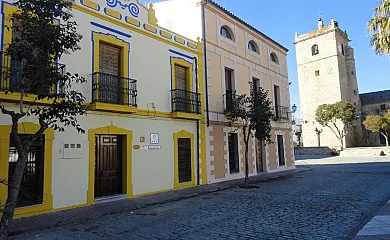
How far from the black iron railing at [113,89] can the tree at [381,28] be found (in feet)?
30.9

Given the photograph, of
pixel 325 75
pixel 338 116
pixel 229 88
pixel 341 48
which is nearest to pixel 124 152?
pixel 229 88

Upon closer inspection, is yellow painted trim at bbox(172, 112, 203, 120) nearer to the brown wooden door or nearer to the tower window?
the brown wooden door

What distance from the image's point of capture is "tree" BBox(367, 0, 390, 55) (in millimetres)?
10891

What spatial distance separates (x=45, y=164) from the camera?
7.52 metres

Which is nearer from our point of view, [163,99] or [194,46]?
[163,99]

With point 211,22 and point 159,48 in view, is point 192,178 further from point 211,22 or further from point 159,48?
point 211,22

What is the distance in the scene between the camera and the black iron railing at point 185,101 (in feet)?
37.1

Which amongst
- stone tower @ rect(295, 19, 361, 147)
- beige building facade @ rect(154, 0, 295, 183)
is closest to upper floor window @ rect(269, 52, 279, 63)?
beige building facade @ rect(154, 0, 295, 183)

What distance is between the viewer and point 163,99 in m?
10.9

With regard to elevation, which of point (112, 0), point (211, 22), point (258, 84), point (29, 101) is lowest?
point (29, 101)

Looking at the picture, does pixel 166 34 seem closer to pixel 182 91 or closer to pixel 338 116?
pixel 182 91

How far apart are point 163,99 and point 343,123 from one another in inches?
1281

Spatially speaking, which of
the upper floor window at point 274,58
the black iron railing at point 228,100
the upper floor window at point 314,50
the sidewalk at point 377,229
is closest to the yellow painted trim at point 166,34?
the black iron railing at point 228,100

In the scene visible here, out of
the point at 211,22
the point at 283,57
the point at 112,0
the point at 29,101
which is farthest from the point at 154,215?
the point at 283,57
